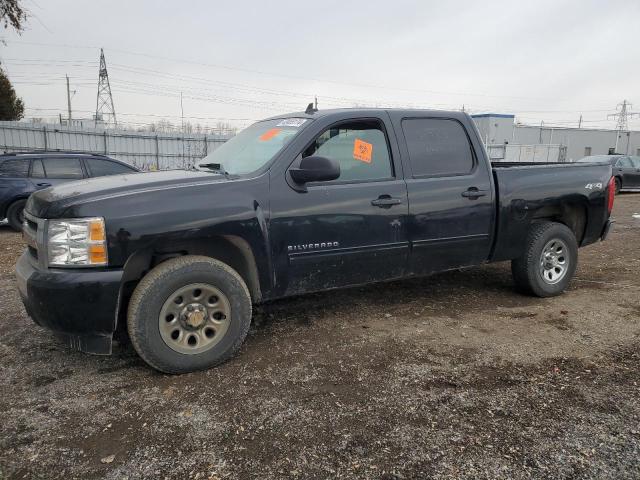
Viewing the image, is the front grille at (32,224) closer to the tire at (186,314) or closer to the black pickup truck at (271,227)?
the black pickup truck at (271,227)

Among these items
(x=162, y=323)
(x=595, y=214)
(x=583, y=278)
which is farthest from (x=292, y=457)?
(x=583, y=278)

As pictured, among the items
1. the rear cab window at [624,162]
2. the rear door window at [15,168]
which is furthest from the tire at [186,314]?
the rear cab window at [624,162]

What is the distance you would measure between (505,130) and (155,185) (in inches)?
1548

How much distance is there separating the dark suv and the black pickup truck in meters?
6.33

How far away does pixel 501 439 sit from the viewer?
2.47m

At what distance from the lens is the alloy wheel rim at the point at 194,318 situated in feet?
10.3

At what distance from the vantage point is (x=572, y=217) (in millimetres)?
5176

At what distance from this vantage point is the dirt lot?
90.7 inches

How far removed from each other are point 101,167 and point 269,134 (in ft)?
22.9

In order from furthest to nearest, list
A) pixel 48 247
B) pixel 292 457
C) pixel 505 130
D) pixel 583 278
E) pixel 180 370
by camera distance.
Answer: pixel 505 130
pixel 583 278
pixel 180 370
pixel 48 247
pixel 292 457

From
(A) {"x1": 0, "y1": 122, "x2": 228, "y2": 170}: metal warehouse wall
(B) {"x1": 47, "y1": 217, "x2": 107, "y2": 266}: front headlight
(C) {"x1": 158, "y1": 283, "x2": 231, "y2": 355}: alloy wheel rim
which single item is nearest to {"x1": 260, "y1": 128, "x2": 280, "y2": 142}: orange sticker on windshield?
(C) {"x1": 158, "y1": 283, "x2": 231, "y2": 355}: alloy wheel rim

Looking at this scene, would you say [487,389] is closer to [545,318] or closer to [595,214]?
[545,318]

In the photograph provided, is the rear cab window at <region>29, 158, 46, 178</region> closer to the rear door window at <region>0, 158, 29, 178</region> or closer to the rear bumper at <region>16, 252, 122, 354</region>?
the rear door window at <region>0, 158, 29, 178</region>

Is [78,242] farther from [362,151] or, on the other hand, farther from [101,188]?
[362,151]
